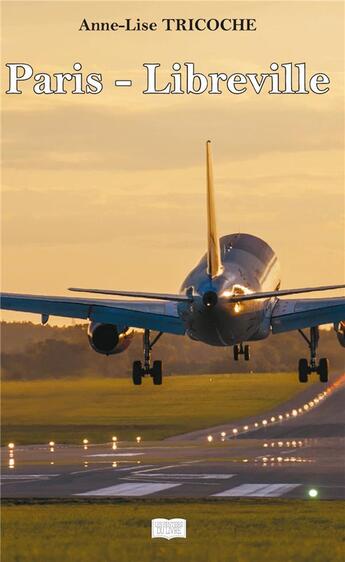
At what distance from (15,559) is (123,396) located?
8946cm

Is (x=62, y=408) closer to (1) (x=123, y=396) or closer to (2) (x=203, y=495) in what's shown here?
(1) (x=123, y=396)

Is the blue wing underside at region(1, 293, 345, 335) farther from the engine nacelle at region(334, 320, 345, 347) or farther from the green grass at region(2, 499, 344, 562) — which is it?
the green grass at region(2, 499, 344, 562)

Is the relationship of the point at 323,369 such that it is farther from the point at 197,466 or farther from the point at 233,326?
the point at 197,466

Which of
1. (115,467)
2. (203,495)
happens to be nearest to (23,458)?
(115,467)

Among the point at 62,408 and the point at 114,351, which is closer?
the point at 114,351

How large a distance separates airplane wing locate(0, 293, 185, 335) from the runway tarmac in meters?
8.84

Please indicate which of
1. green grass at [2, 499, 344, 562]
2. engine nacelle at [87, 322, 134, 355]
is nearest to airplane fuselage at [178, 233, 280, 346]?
engine nacelle at [87, 322, 134, 355]

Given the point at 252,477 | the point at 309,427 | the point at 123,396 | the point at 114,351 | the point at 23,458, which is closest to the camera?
the point at 114,351

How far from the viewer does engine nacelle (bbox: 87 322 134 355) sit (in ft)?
265

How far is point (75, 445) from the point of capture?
401 ft

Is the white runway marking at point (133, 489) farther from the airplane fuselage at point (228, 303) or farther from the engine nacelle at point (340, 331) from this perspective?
the engine nacelle at point (340, 331)

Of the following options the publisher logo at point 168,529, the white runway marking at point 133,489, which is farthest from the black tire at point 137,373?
the publisher logo at point 168,529

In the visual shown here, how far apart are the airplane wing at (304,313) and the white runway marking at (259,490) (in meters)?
8.59

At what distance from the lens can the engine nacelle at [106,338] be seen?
3179 inches
